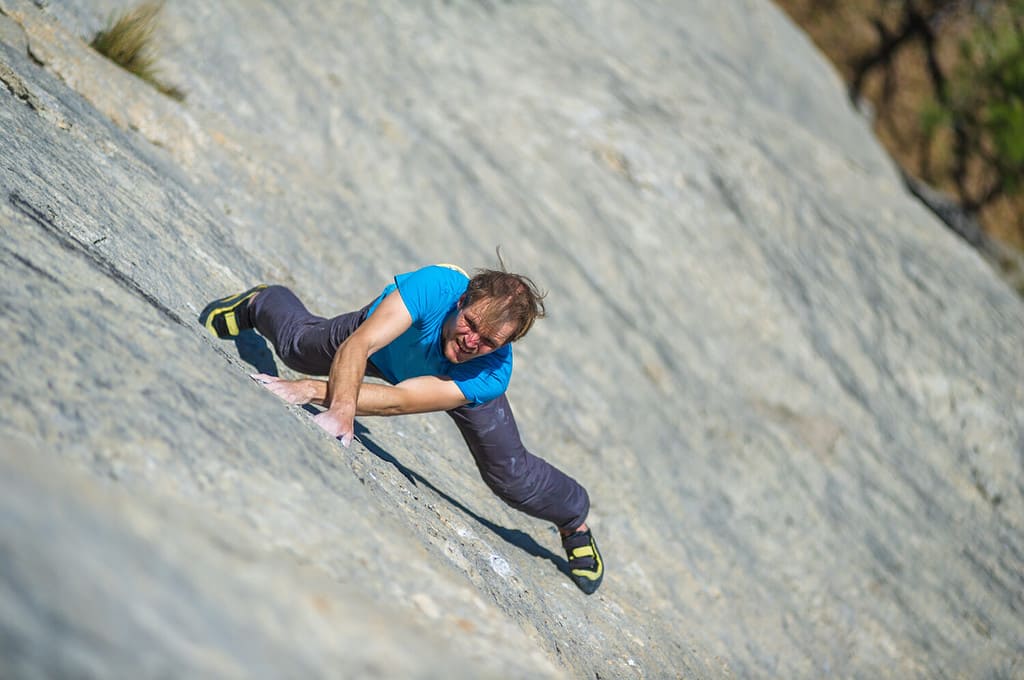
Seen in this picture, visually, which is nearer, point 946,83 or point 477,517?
point 477,517

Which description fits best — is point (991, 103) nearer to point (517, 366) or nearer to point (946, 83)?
point (946, 83)

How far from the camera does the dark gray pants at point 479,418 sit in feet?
12.3

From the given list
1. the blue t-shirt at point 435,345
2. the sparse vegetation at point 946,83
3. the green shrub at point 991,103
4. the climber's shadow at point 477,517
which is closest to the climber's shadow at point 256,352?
the climber's shadow at point 477,517

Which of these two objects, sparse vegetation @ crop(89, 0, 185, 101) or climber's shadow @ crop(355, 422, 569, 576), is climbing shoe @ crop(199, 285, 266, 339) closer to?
climber's shadow @ crop(355, 422, 569, 576)

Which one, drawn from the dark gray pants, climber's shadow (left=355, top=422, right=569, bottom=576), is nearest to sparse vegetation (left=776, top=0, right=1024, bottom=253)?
climber's shadow (left=355, top=422, right=569, bottom=576)

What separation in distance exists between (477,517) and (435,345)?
896 millimetres

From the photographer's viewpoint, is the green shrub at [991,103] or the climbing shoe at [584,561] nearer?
the climbing shoe at [584,561]

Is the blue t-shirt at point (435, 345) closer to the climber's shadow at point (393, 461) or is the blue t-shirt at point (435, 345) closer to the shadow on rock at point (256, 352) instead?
the climber's shadow at point (393, 461)

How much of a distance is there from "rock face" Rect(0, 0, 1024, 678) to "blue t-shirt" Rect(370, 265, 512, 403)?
415mm

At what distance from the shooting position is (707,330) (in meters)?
6.86

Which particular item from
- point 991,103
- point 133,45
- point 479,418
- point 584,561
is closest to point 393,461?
point 479,418

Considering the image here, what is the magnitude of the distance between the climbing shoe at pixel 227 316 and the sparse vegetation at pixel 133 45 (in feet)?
7.51

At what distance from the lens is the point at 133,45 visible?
550 cm

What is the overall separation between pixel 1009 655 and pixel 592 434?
3162 millimetres
